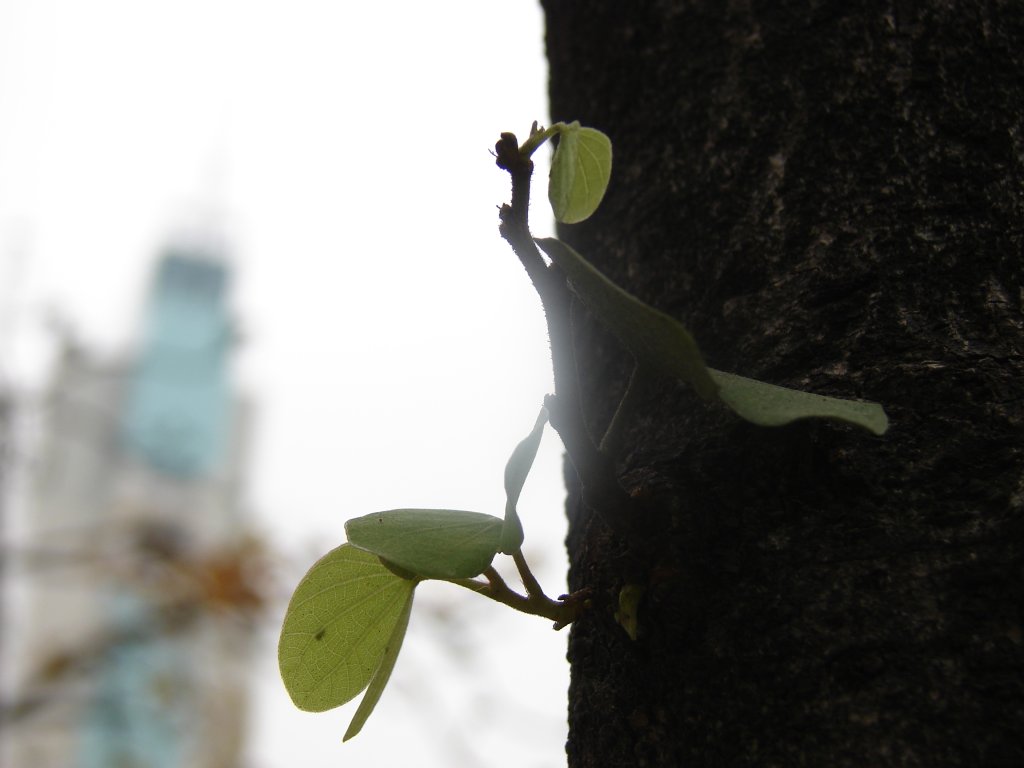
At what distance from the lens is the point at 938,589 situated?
33 centimetres

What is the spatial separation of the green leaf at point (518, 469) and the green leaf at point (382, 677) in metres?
0.09

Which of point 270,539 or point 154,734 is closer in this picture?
point 270,539

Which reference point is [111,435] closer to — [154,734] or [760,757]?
[154,734]

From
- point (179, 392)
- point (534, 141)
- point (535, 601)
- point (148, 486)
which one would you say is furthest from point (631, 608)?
point (179, 392)

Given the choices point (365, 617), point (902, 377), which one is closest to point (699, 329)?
point (902, 377)

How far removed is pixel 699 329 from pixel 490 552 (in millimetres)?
186

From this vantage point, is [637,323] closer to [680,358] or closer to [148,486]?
[680,358]

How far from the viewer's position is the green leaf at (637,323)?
0.97 feet

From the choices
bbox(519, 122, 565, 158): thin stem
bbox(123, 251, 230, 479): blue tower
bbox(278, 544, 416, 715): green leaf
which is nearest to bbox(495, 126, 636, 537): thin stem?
bbox(519, 122, 565, 158): thin stem

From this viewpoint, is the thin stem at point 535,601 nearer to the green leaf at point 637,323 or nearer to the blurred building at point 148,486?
the green leaf at point 637,323

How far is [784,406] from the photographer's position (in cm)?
31

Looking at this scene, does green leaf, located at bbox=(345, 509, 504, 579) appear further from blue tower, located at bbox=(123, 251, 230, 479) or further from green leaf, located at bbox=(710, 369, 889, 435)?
blue tower, located at bbox=(123, 251, 230, 479)

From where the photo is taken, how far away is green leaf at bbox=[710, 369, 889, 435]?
0.29 meters

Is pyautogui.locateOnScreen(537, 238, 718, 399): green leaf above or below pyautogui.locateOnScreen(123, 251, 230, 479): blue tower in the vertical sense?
above
